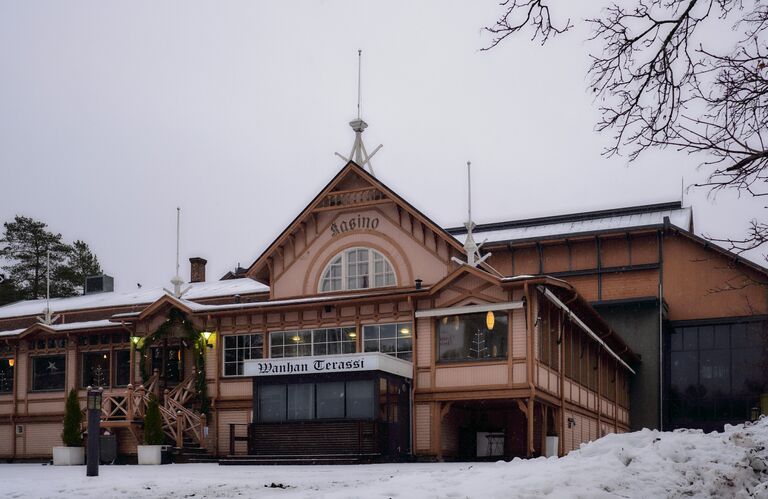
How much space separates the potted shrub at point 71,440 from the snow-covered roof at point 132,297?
37.0 ft

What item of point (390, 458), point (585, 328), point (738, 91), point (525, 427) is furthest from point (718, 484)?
point (585, 328)

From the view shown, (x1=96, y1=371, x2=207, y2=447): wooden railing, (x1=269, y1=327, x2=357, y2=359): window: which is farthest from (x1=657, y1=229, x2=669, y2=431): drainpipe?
(x1=96, y1=371, x2=207, y2=447): wooden railing

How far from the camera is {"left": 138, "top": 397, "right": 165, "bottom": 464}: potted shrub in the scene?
1134 inches

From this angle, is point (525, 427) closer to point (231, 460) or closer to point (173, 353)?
point (231, 460)

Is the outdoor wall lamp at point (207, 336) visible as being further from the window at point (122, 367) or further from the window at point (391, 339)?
the window at point (391, 339)

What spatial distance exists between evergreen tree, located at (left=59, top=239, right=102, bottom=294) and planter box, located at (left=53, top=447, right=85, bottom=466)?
167 ft

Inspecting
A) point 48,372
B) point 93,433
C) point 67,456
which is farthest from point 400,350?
point 48,372

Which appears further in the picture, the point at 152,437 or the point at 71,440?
the point at 71,440

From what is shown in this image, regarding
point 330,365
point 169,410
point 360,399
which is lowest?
point 169,410

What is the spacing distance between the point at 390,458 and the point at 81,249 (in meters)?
62.5

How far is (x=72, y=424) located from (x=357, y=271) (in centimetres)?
1074

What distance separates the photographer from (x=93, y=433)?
18.9 meters

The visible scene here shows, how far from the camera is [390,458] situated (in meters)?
27.2

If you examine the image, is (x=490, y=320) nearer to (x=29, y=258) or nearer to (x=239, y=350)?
(x=239, y=350)
